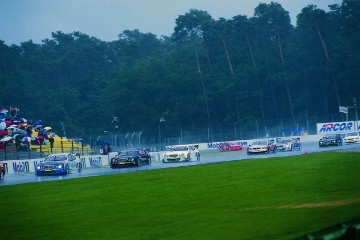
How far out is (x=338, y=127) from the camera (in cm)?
9062

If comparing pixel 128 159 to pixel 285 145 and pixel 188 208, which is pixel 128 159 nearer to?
pixel 285 145

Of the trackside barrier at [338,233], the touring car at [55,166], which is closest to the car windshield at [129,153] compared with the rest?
the touring car at [55,166]

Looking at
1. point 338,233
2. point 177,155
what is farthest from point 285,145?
point 338,233

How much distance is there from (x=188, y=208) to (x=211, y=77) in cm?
10170

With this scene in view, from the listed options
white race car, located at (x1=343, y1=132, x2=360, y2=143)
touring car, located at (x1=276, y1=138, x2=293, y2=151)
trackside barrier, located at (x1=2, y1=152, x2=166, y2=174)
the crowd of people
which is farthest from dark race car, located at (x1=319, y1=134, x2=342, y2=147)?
the crowd of people

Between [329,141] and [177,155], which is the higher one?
[329,141]

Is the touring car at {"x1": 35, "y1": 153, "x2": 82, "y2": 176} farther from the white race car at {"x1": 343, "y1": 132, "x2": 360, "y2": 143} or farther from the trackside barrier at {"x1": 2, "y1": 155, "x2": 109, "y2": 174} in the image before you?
the white race car at {"x1": 343, "y1": 132, "x2": 360, "y2": 143}

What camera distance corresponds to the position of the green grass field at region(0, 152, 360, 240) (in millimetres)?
13938

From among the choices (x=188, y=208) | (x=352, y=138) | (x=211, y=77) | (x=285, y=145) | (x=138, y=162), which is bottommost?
(x=188, y=208)

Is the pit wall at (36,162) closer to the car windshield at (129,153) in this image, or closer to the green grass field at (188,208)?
the car windshield at (129,153)

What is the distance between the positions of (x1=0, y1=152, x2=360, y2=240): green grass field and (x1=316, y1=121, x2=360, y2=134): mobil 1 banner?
62.1 m

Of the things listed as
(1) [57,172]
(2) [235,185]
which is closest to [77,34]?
(1) [57,172]

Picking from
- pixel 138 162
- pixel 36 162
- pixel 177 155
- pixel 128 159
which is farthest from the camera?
pixel 177 155

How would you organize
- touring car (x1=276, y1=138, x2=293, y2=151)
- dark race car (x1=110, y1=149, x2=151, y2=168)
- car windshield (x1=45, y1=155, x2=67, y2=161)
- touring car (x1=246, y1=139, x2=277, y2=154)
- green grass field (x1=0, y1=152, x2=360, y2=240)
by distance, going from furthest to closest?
1. touring car (x1=276, y1=138, x2=293, y2=151)
2. touring car (x1=246, y1=139, x2=277, y2=154)
3. dark race car (x1=110, y1=149, x2=151, y2=168)
4. car windshield (x1=45, y1=155, x2=67, y2=161)
5. green grass field (x1=0, y1=152, x2=360, y2=240)
